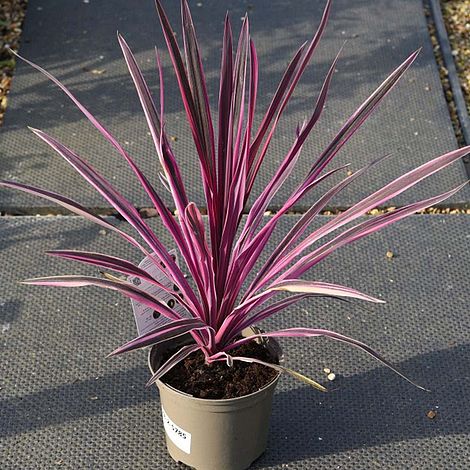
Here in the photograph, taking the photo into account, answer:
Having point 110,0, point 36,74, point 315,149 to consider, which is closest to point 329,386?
point 315,149

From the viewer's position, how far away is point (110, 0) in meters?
4.00

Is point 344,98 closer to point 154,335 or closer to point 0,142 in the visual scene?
point 0,142

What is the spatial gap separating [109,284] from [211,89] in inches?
76.1

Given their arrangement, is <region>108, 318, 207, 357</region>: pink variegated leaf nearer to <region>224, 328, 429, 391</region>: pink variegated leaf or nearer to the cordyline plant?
the cordyline plant

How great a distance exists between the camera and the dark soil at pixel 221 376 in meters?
1.93

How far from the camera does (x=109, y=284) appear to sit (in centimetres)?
168

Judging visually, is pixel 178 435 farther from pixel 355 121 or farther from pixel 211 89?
pixel 211 89

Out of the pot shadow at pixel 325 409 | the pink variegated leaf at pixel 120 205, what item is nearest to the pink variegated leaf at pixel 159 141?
the pink variegated leaf at pixel 120 205

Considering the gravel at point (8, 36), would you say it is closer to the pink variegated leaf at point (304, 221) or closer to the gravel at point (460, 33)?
the pink variegated leaf at point (304, 221)

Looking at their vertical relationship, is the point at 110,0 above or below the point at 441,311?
above

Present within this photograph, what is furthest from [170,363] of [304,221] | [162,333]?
[304,221]

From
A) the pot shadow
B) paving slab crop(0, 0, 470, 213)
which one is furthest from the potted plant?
paving slab crop(0, 0, 470, 213)

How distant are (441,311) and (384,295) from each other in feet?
0.60

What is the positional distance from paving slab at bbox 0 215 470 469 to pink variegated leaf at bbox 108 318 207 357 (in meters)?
0.58
